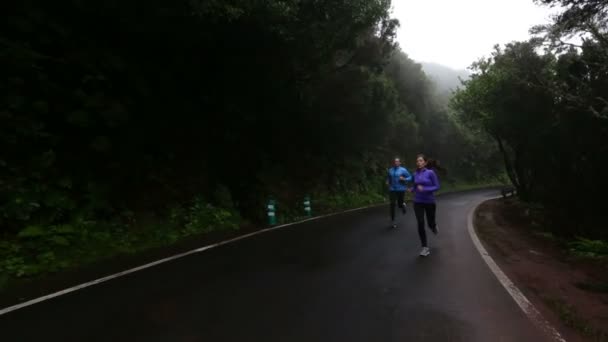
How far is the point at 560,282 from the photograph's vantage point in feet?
17.9

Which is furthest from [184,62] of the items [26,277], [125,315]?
[125,315]

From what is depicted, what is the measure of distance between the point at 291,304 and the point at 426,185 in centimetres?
408

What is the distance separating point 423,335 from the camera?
363cm

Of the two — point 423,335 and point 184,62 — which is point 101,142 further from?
point 423,335

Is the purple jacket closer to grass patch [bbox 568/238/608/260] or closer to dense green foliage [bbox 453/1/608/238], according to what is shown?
grass patch [bbox 568/238/608/260]

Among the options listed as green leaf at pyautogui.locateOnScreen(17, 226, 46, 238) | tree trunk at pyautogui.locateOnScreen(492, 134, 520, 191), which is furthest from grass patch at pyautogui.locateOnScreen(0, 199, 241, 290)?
tree trunk at pyautogui.locateOnScreen(492, 134, 520, 191)

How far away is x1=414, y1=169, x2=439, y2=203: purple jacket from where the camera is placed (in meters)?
7.24

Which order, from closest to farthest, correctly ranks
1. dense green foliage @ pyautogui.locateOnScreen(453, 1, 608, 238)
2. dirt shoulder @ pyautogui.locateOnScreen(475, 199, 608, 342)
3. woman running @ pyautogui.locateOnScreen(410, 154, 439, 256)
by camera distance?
1. dirt shoulder @ pyautogui.locateOnScreen(475, 199, 608, 342)
2. woman running @ pyautogui.locateOnScreen(410, 154, 439, 256)
3. dense green foliage @ pyautogui.locateOnScreen(453, 1, 608, 238)

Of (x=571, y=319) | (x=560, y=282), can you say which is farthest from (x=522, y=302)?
(x=560, y=282)

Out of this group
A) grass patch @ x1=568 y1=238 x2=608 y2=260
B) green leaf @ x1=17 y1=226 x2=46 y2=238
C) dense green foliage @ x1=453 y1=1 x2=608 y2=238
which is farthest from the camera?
dense green foliage @ x1=453 y1=1 x2=608 y2=238

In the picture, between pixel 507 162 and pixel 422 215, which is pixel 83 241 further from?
pixel 507 162

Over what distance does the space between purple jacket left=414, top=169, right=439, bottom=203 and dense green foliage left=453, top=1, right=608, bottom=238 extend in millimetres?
5515

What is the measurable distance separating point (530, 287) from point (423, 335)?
2.52 m

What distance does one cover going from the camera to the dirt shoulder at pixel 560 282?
3.94 metres
